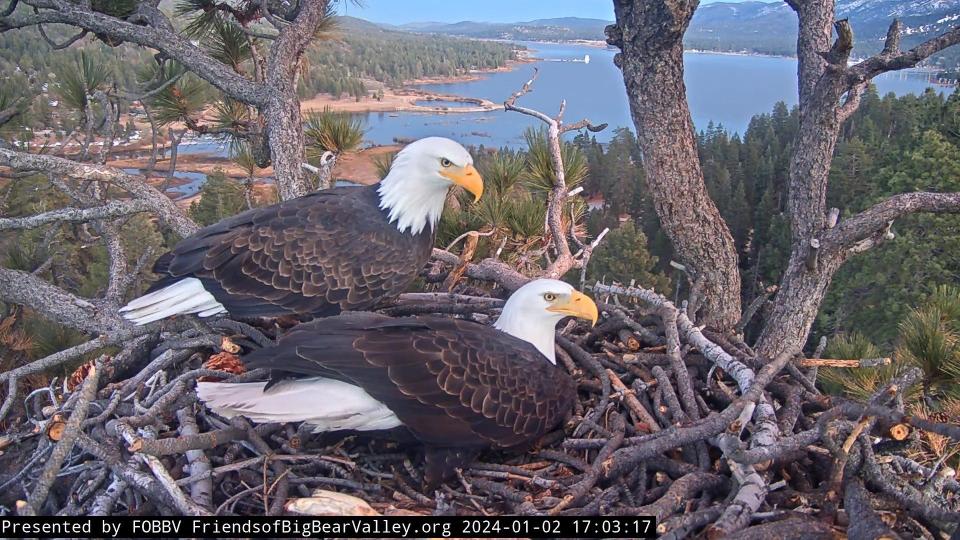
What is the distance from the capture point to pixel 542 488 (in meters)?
2.60

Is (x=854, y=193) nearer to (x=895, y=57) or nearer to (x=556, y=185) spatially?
(x=895, y=57)

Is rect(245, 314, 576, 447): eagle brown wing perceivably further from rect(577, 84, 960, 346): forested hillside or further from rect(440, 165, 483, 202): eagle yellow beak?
rect(577, 84, 960, 346): forested hillside

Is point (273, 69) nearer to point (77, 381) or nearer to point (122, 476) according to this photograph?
point (77, 381)

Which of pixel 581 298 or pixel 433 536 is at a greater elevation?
pixel 581 298

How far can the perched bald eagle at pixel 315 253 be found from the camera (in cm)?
329

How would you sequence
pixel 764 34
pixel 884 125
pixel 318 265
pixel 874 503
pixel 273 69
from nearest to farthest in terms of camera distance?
pixel 874 503, pixel 318 265, pixel 273 69, pixel 884 125, pixel 764 34

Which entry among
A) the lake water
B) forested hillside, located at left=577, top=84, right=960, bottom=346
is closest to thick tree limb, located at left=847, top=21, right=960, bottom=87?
forested hillside, located at left=577, top=84, right=960, bottom=346

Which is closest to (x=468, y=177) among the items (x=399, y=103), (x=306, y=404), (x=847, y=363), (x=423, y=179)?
(x=423, y=179)

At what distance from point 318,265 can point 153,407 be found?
1.02 metres

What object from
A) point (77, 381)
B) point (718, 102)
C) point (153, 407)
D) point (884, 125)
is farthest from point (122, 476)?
point (718, 102)

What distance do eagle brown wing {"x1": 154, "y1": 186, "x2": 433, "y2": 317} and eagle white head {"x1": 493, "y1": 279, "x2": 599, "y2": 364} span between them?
2.39ft

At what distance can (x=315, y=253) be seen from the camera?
3.30 meters

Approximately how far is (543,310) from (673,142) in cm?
203

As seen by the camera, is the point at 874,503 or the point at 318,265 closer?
the point at 874,503
